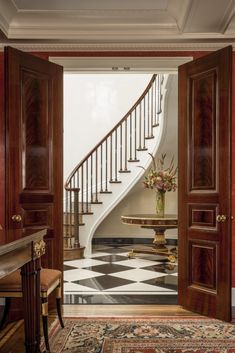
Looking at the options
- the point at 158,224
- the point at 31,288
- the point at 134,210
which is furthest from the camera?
the point at 134,210

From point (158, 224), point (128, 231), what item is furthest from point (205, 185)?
point (128, 231)

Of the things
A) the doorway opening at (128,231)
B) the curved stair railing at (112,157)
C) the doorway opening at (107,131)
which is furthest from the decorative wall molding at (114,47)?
the curved stair railing at (112,157)

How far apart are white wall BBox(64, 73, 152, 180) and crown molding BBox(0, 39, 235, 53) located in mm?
4435

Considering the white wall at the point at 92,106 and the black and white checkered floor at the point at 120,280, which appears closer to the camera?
the black and white checkered floor at the point at 120,280

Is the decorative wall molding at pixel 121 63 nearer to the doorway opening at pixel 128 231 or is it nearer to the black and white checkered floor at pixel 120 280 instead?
the doorway opening at pixel 128 231

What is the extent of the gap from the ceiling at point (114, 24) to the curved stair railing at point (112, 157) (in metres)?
2.90

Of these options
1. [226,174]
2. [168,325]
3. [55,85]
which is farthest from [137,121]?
[168,325]

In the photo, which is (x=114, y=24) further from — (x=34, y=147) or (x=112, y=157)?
(x=112, y=157)

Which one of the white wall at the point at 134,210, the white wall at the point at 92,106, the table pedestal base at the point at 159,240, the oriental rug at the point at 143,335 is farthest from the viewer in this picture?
the white wall at the point at 92,106

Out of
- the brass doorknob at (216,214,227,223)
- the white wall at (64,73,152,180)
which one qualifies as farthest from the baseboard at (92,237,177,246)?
the brass doorknob at (216,214,227,223)

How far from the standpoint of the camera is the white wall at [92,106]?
8.87m

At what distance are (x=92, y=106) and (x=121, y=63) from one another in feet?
15.2

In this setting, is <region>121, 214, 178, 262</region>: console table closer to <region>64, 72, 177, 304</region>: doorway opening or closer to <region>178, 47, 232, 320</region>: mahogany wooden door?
<region>64, 72, 177, 304</region>: doorway opening

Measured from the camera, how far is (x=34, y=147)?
402 cm
